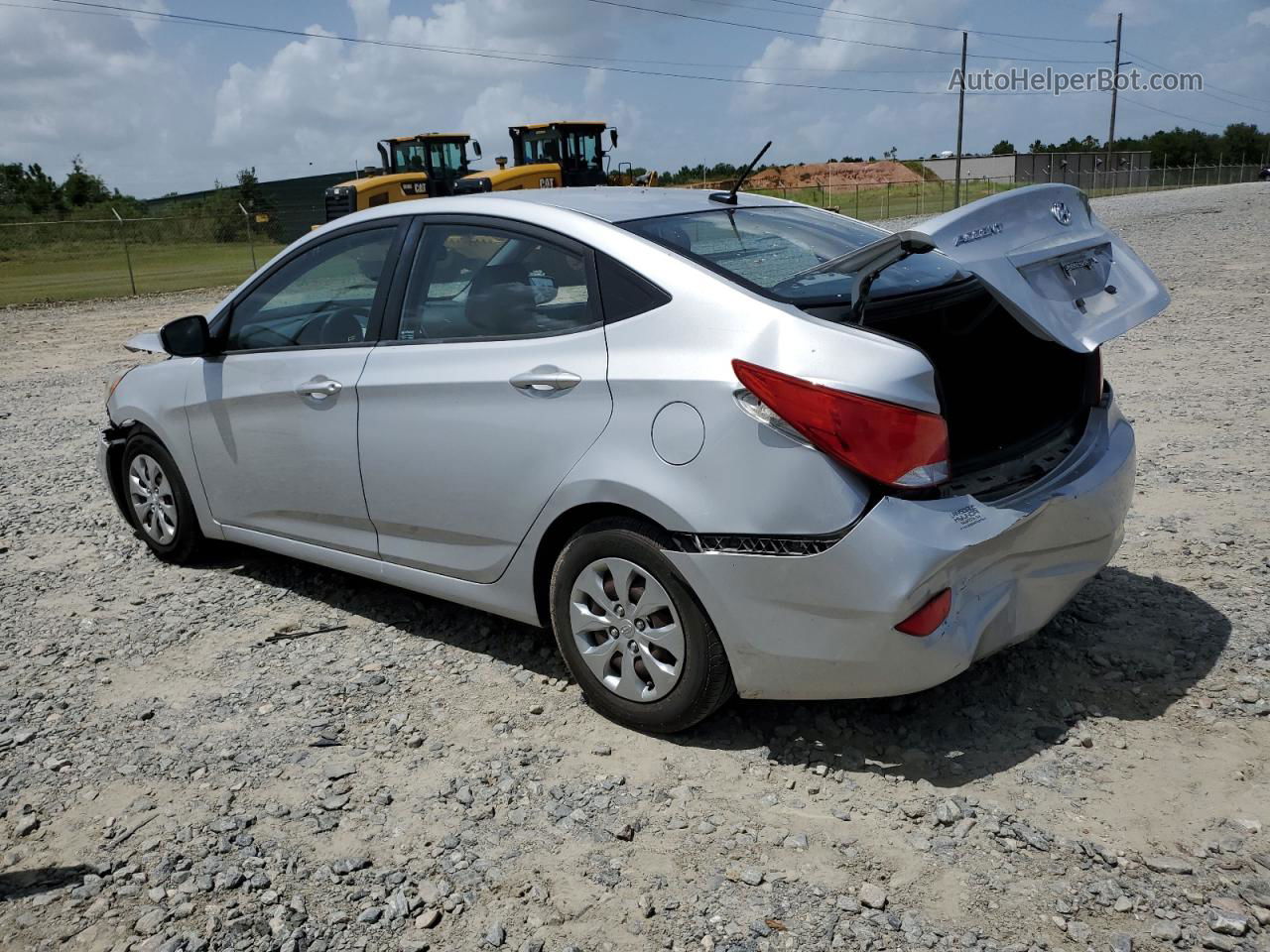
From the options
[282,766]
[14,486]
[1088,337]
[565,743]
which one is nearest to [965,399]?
[1088,337]

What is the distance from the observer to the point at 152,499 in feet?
18.0

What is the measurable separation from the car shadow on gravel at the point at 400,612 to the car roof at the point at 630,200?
5.56ft

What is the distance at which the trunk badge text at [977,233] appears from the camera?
3039mm

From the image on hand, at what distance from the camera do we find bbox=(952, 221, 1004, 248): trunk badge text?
3039mm

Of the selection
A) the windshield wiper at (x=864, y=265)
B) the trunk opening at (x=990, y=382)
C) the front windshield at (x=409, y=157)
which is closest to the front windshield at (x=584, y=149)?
the front windshield at (x=409, y=157)

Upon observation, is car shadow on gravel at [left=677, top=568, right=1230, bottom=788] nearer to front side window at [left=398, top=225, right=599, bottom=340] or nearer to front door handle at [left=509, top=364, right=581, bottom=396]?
front door handle at [left=509, top=364, right=581, bottom=396]

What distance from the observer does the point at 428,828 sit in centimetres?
318

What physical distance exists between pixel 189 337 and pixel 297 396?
776 millimetres

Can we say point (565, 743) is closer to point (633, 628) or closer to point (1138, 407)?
point (633, 628)

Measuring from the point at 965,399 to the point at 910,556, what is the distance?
2.45 ft

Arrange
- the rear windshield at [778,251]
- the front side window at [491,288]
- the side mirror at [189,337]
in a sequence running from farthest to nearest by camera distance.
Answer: the side mirror at [189,337]
the front side window at [491,288]
the rear windshield at [778,251]

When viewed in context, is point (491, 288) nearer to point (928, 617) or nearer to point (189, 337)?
point (189, 337)

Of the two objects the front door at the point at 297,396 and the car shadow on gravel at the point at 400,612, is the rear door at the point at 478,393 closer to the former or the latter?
the front door at the point at 297,396

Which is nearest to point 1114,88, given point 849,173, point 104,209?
point 849,173
